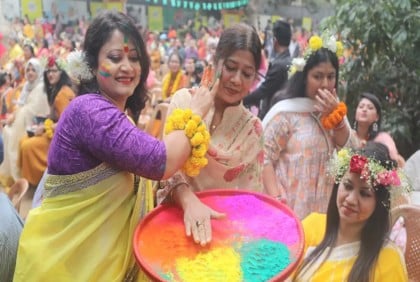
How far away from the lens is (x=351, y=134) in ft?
7.90

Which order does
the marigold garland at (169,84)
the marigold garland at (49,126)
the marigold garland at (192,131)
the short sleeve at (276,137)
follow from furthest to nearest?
1. the marigold garland at (169,84)
2. the marigold garland at (49,126)
3. the short sleeve at (276,137)
4. the marigold garland at (192,131)

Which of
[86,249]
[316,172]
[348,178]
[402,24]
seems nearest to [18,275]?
[86,249]

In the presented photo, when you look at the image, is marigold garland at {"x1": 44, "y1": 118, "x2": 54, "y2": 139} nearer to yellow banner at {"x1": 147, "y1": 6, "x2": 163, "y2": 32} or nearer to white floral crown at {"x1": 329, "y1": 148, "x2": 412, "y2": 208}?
white floral crown at {"x1": 329, "y1": 148, "x2": 412, "y2": 208}

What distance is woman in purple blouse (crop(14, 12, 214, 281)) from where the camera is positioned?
1.16m

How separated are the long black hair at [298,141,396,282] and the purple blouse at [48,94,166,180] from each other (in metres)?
0.84

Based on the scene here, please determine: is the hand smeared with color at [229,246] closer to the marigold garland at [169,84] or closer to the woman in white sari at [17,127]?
the woman in white sari at [17,127]

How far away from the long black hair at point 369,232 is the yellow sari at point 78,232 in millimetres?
783

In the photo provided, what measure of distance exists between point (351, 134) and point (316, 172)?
0.25 metres

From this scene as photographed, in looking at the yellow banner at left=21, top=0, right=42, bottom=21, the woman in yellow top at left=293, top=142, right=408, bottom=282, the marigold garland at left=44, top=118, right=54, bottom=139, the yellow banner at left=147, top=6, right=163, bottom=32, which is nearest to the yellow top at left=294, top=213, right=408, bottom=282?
the woman in yellow top at left=293, top=142, right=408, bottom=282

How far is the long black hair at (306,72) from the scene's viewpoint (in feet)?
7.75

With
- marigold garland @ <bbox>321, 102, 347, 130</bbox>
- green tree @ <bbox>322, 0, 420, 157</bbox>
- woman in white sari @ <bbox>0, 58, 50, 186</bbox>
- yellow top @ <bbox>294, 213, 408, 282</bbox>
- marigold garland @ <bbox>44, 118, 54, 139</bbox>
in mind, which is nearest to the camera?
yellow top @ <bbox>294, 213, 408, 282</bbox>

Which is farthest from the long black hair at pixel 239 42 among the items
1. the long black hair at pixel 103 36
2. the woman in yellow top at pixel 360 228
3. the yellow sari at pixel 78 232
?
the yellow sari at pixel 78 232


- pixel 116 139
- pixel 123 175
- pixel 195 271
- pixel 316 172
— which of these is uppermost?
pixel 116 139

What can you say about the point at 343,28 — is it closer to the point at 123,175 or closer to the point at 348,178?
the point at 348,178
